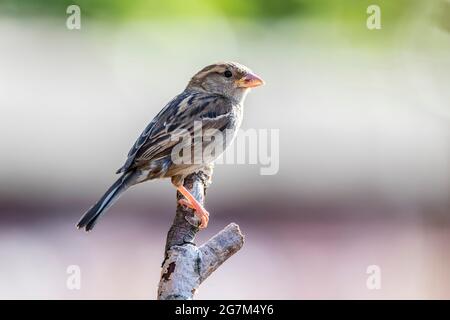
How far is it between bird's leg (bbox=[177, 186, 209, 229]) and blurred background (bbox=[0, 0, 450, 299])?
83 cm

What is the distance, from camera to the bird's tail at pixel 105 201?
322 cm

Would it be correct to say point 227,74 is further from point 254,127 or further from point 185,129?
point 254,127

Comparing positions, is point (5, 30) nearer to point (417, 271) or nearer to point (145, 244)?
point (145, 244)

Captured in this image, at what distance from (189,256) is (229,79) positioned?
1.40m

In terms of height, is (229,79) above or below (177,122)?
above

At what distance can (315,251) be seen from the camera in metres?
4.74

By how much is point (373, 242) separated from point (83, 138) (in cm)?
193

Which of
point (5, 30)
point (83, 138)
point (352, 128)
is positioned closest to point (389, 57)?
point (352, 128)

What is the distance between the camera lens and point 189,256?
281 cm

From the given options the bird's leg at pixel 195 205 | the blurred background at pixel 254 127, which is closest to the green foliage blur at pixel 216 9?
the blurred background at pixel 254 127

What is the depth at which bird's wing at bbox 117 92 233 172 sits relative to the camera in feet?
11.8
